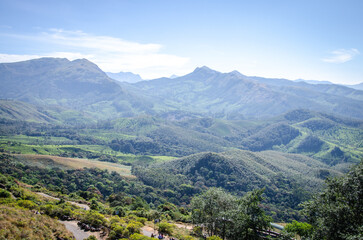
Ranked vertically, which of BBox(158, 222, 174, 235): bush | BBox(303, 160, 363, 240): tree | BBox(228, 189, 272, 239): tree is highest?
BBox(303, 160, 363, 240): tree

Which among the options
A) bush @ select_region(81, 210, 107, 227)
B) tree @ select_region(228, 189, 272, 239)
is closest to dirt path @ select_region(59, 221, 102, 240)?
bush @ select_region(81, 210, 107, 227)

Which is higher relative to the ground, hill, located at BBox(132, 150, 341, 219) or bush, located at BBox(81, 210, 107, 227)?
bush, located at BBox(81, 210, 107, 227)

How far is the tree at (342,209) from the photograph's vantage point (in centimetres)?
2745

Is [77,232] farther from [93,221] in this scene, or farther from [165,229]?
[165,229]

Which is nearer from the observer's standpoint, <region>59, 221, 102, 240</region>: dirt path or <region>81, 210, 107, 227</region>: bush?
<region>59, 221, 102, 240</region>: dirt path

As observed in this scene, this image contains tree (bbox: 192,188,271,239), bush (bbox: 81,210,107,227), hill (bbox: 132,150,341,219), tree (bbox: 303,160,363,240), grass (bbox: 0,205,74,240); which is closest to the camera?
grass (bbox: 0,205,74,240)

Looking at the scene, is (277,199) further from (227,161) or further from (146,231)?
(146,231)

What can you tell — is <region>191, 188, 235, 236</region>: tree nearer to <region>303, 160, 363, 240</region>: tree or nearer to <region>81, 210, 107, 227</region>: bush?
<region>303, 160, 363, 240</region>: tree

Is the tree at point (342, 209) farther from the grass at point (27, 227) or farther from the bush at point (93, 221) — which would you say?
the grass at point (27, 227)

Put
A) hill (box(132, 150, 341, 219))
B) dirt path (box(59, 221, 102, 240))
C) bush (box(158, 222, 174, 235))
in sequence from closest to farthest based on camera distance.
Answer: dirt path (box(59, 221, 102, 240)) → bush (box(158, 222, 174, 235)) → hill (box(132, 150, 341, 219))

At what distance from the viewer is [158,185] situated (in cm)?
14775

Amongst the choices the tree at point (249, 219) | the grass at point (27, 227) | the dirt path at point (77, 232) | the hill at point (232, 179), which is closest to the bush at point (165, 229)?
the dirt path at point (77, 232)

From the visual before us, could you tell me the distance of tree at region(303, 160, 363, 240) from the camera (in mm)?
27453

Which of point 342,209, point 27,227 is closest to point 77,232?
point 27,227
